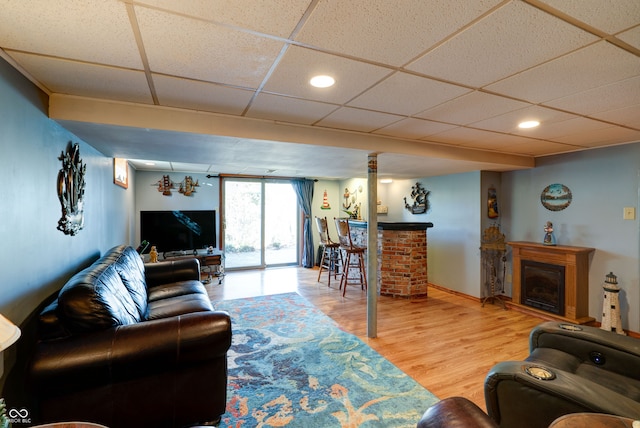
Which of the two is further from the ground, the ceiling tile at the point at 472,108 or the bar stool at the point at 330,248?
the ceiling tile at the point at 472,108

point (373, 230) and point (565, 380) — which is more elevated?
point (373, 230)

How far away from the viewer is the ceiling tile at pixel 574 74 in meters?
1.48

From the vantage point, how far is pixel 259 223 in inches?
274

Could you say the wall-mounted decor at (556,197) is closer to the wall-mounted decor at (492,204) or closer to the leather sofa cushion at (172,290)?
the wall-mounted decor at (492,204)

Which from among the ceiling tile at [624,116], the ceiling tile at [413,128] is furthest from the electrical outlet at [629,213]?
the ceiling tile at [413,128]

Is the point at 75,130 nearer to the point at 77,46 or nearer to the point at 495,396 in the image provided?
the point at 77,46

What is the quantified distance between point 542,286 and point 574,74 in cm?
330

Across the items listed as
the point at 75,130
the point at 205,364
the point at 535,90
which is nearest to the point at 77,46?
the point at 75,130

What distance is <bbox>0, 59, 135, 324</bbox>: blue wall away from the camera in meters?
1.48

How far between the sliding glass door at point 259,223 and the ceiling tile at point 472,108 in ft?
16.3

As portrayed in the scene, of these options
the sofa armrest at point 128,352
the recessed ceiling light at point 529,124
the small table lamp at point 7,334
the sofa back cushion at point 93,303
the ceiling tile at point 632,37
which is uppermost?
the recessed ceiling light at point 529,124

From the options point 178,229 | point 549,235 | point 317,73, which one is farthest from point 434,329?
point 178,229

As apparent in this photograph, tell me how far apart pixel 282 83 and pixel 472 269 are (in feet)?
14.2

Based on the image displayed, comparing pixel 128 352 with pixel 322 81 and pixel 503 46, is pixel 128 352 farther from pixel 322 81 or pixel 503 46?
pixel 503 46
